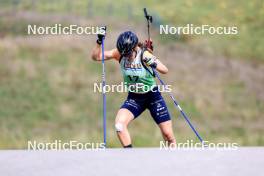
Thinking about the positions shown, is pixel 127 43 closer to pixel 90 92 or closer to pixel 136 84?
pixel 136 84

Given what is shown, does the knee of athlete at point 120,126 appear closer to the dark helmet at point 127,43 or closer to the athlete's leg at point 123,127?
the athlete's leg at point 123,127

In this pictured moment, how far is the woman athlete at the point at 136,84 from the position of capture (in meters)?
9.30

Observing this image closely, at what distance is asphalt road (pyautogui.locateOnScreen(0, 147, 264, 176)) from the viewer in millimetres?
7289

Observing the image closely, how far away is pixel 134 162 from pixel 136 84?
2.07 m

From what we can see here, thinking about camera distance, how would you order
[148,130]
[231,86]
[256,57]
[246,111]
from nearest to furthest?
[148,130], [246,111], [231,86], [256,57]

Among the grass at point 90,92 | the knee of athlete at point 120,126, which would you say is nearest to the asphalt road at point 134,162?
the knee of athlete at point 120,126

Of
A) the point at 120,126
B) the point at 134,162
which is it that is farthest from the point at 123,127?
the point at 134,162

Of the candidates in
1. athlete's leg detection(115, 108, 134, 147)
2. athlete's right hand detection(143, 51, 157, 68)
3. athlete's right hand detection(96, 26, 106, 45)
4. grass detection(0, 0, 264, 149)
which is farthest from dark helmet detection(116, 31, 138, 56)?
grass detection(0, 0, 264, 149)

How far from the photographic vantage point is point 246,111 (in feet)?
93.5

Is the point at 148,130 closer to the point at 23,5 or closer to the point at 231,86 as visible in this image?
the point at 231,86

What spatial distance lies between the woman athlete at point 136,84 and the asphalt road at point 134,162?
3.84 feet

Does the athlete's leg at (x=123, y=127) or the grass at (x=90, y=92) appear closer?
the athlete's leg at (x=123, y=127)

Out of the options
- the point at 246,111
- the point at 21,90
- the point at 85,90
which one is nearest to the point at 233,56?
the point at 246,111

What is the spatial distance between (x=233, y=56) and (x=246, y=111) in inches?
218
